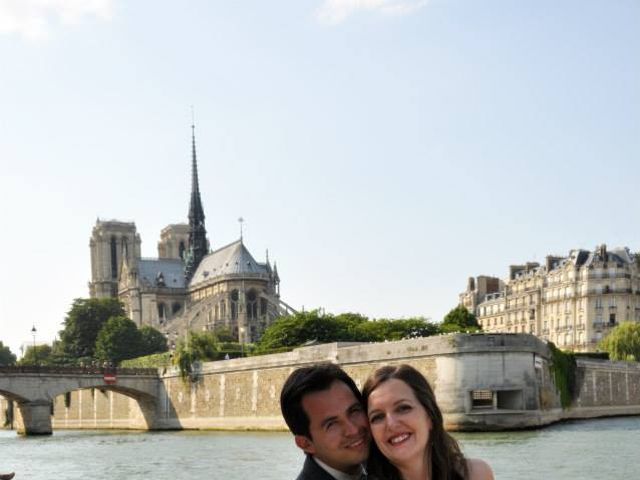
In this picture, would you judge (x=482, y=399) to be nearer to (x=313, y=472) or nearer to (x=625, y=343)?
(x=625, y=343)

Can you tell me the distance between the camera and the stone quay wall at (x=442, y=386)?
41281 millimetres

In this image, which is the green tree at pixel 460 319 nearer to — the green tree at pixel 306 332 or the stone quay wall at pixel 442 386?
the green tree at pixel 306 332

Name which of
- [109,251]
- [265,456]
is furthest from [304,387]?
[109,251]

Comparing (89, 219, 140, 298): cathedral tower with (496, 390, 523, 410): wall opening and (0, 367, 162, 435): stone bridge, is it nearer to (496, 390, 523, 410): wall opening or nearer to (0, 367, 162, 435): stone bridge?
(0, 367, 162, 435): stone bridge

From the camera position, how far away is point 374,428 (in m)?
4.21

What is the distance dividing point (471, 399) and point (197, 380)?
22.6m

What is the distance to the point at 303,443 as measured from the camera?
432 centimetres

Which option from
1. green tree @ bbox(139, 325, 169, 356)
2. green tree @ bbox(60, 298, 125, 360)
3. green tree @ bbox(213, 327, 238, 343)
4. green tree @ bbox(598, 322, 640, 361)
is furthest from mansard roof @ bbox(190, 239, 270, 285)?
green tree @ bbox(598, 322, 640, 361)

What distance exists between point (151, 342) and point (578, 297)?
3919 centimetres

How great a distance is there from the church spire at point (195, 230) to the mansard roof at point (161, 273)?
1.31 meters

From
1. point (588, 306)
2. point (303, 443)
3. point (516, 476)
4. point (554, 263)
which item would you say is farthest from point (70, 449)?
point (554, 263)

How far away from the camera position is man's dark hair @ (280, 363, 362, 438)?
13.9ft

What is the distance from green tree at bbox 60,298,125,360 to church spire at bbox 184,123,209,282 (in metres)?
28.3

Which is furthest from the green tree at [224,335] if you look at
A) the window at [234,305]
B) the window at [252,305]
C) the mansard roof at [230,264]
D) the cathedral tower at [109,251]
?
the cathedral tower at [109,251]
